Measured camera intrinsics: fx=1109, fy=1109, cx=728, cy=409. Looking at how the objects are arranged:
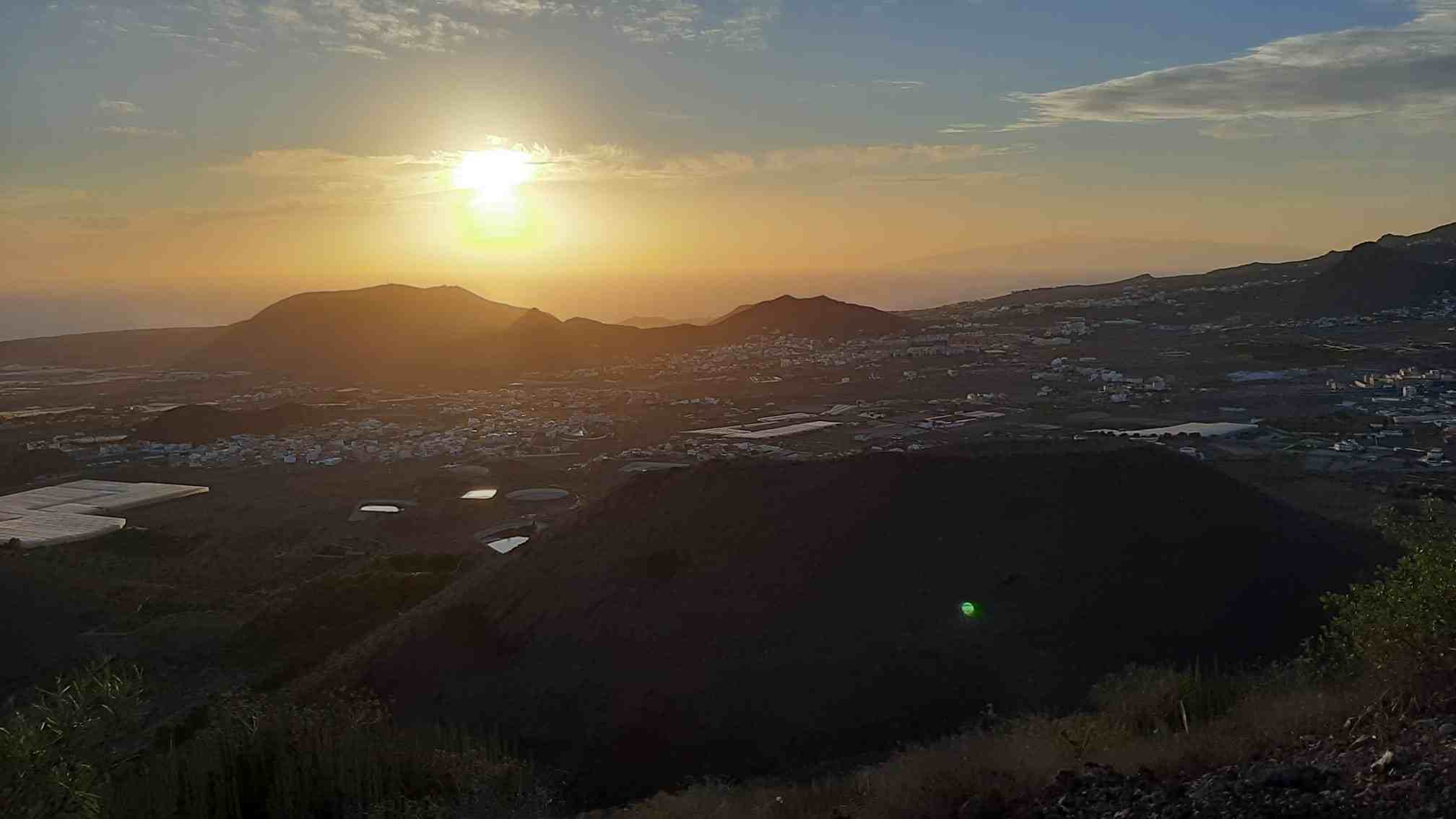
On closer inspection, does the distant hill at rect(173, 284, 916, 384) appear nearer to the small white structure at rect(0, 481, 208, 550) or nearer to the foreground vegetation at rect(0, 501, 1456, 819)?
the small white structure at rect(0, 481, 208, 550)

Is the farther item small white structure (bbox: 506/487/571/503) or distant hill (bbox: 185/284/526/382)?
distant hill (bbox: 185/284/526/382)

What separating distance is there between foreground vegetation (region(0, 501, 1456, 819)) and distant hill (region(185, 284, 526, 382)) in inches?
3177

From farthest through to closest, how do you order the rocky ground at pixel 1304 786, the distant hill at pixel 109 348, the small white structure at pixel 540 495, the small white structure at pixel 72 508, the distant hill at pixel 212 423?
the distant hill at pixel 109 348 → the distant hill at pixel 212 423 → the small white structure at pixel 540 495 → the small white structure at pixel 72 508 → the rocky ground at pixel 1304 786

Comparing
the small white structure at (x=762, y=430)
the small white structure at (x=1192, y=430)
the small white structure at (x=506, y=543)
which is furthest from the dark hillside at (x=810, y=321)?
the small white structure at (x=506, y=543)

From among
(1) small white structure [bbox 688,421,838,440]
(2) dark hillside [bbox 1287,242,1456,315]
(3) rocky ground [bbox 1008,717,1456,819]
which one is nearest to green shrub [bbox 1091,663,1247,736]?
(3) rocky ground [bbox 1008,717,1456,819]

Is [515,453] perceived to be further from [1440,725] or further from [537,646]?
[1440,725]

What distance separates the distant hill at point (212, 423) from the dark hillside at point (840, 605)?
40.2 m

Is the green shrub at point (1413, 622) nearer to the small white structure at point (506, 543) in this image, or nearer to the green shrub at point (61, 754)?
the green shrub at point (61, 754)

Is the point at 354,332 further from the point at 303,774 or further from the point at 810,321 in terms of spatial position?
the point at 303,774

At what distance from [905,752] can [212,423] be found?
4989 cm

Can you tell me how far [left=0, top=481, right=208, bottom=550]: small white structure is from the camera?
30906 mm

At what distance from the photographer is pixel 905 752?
10406 mm

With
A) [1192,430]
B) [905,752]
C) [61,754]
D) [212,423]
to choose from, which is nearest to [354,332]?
[212,423]

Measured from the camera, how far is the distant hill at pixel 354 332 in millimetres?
93875
